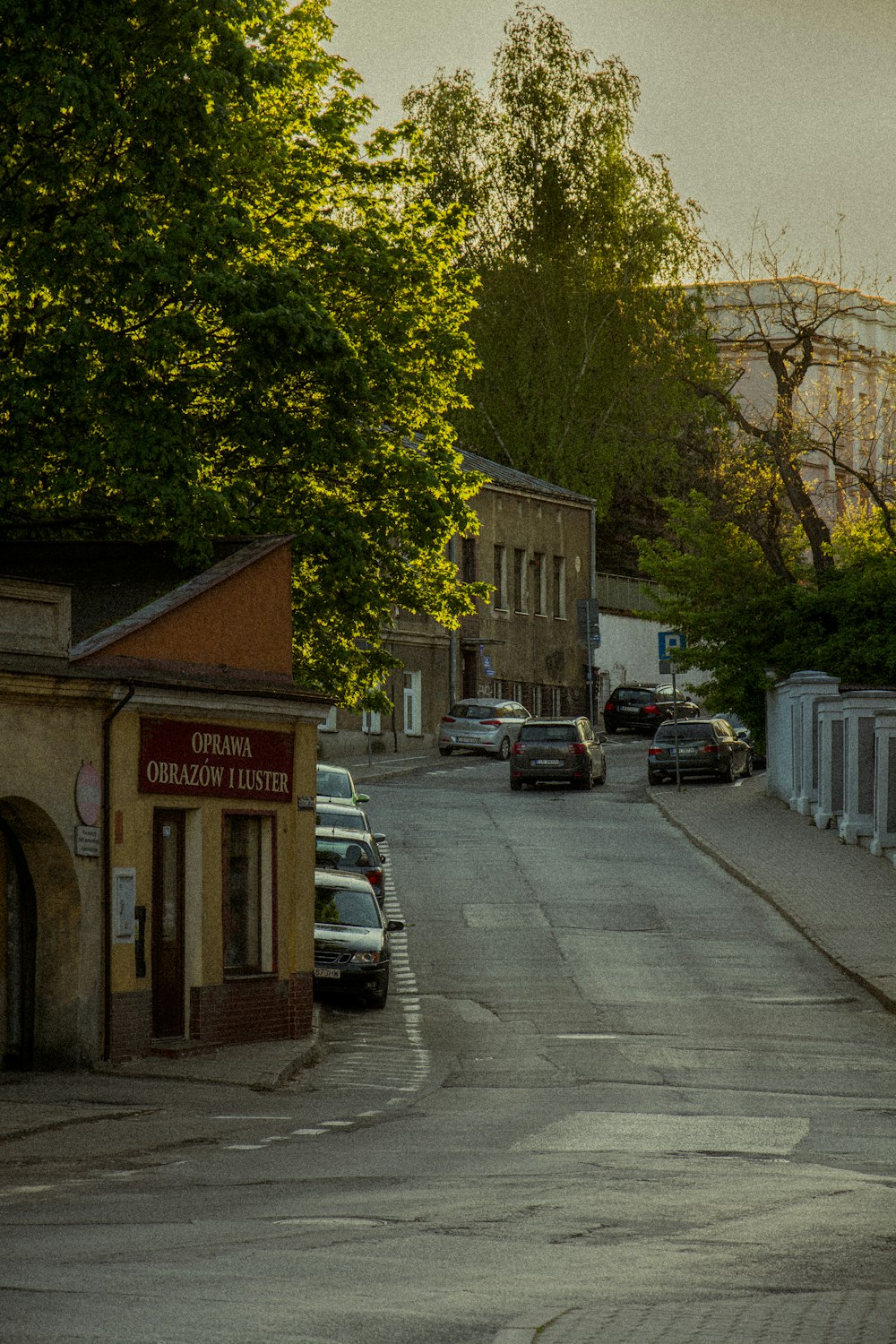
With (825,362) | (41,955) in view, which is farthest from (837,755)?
(41,955)

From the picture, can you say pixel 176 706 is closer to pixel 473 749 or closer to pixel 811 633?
pixel 811 633

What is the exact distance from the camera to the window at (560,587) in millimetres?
72125

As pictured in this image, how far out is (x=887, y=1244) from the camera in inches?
376

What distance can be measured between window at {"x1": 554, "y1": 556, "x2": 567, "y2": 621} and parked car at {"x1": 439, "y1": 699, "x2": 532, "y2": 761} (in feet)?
42.6

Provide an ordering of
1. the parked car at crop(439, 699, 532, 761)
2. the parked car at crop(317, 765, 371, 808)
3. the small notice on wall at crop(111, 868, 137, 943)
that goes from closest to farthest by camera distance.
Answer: the small notice on wall at crop(111, 868, 137, 943)
the parked car at crop(317, 765, 371, 808)
the parked car at crop(439, 699, 532, 761)

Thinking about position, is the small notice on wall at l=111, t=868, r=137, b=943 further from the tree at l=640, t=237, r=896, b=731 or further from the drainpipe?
the tree at l=640, t=237, r=896, b=731

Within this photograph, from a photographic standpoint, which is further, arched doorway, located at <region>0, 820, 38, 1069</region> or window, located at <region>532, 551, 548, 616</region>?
window, located at <region>532, 551, 548, 616</region>

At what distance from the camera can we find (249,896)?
22.1 meters

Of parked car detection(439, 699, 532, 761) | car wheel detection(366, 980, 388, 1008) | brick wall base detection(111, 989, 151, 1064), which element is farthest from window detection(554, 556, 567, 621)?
brick wall base detection(111, 989, 151, 1064)

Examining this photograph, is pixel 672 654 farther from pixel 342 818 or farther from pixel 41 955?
pixel 41 955

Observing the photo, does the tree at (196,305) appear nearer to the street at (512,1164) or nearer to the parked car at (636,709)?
the street at (512,1164)

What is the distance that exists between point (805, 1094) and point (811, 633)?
30949 mm

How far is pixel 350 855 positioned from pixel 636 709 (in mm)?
39759

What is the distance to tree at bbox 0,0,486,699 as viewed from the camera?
22578mm
